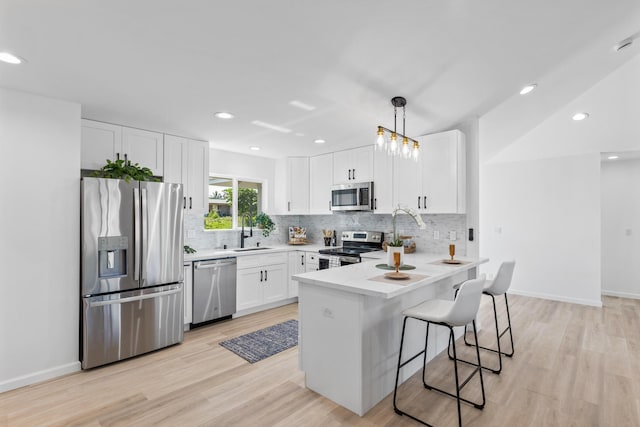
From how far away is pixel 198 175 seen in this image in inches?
162

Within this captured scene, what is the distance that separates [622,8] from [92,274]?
434 cm

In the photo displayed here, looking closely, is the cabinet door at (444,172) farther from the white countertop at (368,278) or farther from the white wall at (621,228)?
the white wall at (621,228)

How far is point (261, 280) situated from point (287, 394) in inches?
84.9

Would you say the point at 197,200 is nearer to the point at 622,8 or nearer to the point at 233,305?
the point at 233,305

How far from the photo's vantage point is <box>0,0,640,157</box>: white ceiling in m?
1.64

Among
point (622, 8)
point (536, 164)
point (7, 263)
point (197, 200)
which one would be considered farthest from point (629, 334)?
point (7, 263)

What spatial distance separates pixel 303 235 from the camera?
17.9 feet

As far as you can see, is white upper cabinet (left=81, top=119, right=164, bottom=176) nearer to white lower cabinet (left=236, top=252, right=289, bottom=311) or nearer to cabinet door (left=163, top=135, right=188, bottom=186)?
cabinet door (left=163, top=135, right=188, bottom=186)

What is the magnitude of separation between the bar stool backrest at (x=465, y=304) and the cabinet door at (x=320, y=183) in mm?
2990

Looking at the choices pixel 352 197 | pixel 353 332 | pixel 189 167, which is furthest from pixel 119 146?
pixel 353 332

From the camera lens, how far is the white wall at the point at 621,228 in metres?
5.09

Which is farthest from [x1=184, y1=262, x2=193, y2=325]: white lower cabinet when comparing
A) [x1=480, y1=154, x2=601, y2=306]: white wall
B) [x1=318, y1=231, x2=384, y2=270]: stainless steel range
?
[x1=480, y1=154, x2=601, y2=306]: white wall

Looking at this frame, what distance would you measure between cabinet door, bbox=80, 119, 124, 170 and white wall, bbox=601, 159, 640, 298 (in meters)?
7.16

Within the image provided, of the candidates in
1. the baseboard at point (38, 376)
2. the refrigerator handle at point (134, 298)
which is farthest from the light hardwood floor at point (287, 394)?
the refrigerator handle at point (134, 298)
